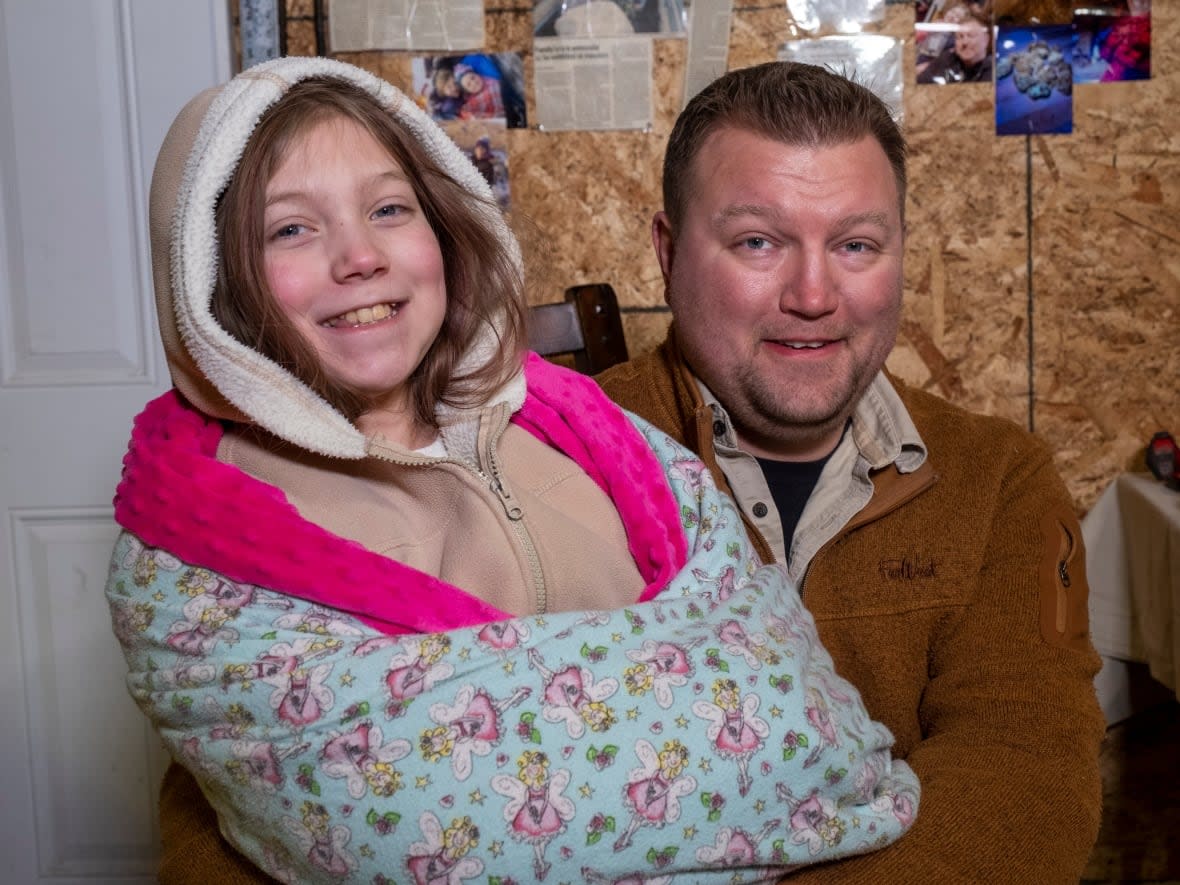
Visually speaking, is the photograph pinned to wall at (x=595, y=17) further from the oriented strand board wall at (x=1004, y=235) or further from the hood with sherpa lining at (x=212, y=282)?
the hood with sherpa lining at (x=212, y=282)

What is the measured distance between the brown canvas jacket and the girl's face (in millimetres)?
507

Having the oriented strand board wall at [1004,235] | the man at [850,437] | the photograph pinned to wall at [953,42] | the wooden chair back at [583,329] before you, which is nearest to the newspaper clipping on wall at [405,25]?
the oriented strand board wall at [1004,235]

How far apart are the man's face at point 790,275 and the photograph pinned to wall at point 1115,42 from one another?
1215 mm

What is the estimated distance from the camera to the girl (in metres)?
0.92

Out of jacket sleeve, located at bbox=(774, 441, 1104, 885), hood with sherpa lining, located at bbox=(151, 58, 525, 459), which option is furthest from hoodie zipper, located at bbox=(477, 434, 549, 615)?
jacket sleeve, located at bbox=(774, 441, 1104, 885)

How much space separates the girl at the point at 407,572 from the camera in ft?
3.01

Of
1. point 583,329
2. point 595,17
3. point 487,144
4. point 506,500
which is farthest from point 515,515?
point 595,17

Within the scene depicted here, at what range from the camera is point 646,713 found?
3.10 feet

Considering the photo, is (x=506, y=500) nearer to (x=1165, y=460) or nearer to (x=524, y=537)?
(x=524, y=537)

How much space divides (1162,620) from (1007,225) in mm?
884

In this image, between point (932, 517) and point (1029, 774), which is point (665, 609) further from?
point (932, 517)

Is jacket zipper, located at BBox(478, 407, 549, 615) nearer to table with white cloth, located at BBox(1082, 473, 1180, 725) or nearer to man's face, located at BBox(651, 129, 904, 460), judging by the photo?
man's face, located at BBox(651, 129, 904, 460)

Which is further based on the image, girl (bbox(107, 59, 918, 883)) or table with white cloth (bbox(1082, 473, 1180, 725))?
table with white cloth (bbox(1082, 473, 1180, 725))

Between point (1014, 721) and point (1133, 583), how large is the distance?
116 cm
